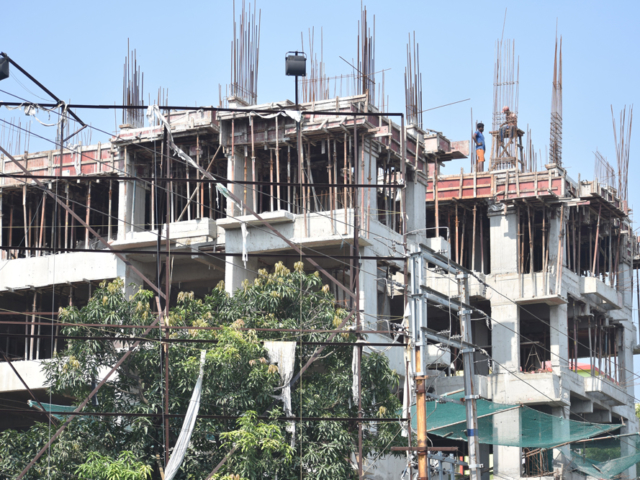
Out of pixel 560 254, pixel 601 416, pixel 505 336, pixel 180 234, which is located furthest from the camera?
pixel 601 416

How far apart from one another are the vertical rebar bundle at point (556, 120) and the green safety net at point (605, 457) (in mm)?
10382

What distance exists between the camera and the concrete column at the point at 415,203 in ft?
116

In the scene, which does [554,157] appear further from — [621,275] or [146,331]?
[146,331]

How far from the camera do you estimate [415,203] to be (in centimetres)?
3553

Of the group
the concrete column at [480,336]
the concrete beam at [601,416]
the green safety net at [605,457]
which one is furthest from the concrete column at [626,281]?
the green safety net at [605,457]

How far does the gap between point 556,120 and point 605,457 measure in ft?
40.4

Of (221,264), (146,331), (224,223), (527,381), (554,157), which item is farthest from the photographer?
(554,157)

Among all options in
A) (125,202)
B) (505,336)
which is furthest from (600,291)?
(125,202)

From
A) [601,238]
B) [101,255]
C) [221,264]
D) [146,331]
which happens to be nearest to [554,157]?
[601,238]

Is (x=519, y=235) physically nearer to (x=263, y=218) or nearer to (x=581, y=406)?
(x=581, y=406)

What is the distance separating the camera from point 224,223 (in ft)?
105

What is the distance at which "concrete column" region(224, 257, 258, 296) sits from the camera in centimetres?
3219

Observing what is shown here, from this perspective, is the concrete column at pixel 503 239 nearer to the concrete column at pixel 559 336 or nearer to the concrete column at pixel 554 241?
the concrete column at pixel 554 241

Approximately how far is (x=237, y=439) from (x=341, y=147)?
44.0ft
